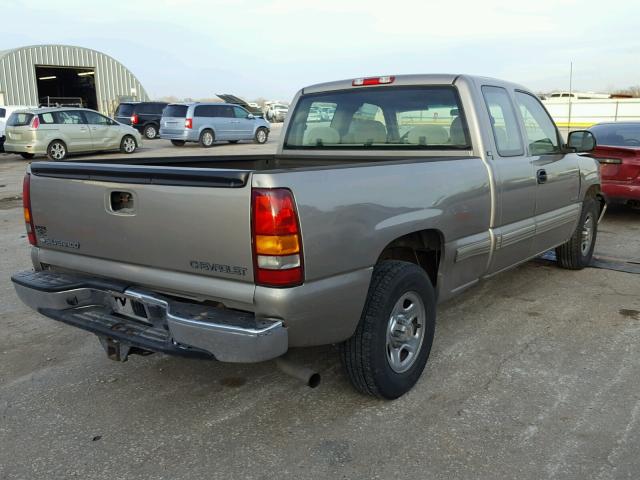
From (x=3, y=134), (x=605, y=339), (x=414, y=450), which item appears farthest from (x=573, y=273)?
(x=3, y=134)

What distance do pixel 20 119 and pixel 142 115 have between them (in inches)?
381

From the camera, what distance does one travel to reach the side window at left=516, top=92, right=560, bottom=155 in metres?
4.77

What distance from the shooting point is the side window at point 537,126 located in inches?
188

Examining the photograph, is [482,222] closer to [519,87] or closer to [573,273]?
[519,87]

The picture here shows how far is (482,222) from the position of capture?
3959mm

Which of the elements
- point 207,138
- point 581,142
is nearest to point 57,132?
point 207,138

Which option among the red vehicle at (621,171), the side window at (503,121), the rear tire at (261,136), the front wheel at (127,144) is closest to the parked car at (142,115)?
the rear tire at (261,136)

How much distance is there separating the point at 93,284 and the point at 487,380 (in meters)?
2.32

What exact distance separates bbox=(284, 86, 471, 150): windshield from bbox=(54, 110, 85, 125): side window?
15.7 meters

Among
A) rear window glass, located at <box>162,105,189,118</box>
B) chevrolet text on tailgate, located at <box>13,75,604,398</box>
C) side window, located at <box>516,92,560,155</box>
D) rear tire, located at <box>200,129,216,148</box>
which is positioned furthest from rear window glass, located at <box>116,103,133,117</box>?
side window, located at <box>516,92,560,155</box>

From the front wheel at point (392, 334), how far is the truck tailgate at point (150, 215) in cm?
77

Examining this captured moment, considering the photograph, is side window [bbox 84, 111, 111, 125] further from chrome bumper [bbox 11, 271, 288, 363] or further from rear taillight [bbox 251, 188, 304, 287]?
Answer: rear taillight [bbox 251, 188, 304, 287]

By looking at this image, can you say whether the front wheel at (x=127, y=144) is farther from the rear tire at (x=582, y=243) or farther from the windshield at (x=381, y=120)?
the rear tire at (x=582, y=243)

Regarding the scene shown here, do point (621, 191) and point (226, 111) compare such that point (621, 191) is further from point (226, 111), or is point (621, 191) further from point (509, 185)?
point (226, 111)
